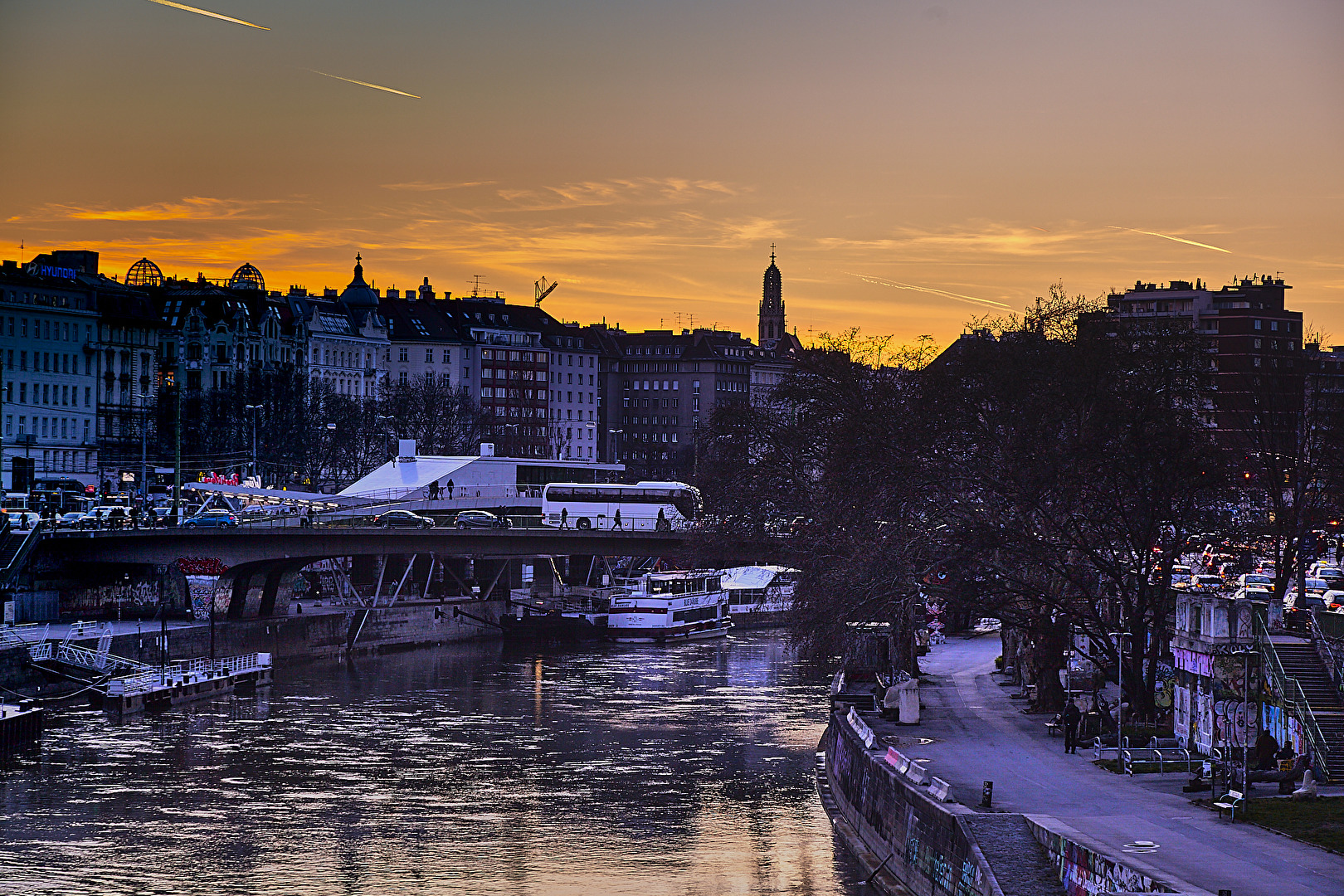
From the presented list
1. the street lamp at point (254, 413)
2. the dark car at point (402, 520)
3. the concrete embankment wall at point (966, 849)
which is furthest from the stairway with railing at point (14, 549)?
the concrete embankment wall at point (966, 849)

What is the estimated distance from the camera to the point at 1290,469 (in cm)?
9106

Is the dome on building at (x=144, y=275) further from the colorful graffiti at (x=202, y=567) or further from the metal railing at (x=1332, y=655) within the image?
the metal railing at (x=1332, y=655)

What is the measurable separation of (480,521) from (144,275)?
85.3m

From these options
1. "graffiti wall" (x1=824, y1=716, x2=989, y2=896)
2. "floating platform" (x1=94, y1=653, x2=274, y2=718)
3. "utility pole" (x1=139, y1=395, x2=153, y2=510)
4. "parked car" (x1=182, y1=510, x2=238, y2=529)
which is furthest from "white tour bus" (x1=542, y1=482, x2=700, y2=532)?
"graffiti wall" (x1=824, y1=716, x2=989, y2=896)

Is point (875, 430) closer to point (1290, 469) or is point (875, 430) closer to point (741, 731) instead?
point (741, 731)

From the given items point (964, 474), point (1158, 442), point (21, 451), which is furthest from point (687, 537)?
point (21, 451)

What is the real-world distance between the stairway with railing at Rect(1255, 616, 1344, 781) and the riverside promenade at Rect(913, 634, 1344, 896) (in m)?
1.62

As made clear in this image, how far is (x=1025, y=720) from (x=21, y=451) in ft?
374

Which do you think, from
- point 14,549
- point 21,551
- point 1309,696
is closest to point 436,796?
point 1309,696

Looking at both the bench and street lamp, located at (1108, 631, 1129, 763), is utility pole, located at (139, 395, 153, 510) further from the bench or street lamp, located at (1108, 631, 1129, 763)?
the bench

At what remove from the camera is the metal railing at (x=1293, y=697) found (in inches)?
1594

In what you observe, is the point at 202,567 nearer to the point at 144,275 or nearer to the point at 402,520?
the point at 402,520

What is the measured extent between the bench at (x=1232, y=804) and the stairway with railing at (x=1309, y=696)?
3346mm

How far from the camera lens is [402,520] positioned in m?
108
